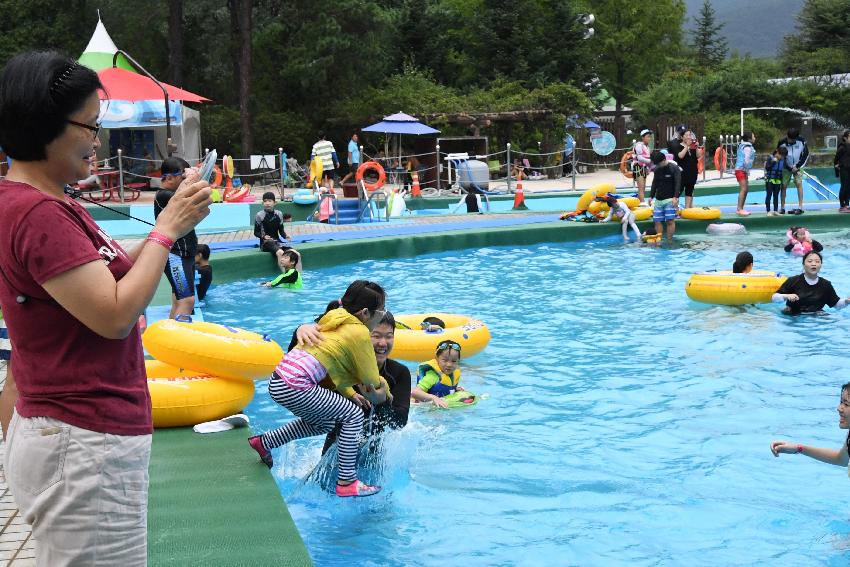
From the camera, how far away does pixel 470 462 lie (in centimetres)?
627

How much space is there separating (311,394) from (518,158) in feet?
89.4

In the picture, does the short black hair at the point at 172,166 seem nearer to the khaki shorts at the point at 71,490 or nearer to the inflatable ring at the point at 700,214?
the khaki shorts at the point at 71,490

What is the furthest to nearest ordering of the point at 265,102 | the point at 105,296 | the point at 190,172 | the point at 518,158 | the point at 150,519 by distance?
the point at 265,102 → the point at 518,158 → the point at 150,519 → the point at 190,172 → the point at 105,296

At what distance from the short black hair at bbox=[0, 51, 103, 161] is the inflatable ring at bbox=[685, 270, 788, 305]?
9326 mm

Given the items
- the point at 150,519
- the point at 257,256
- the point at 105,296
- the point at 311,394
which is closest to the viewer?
the point at 105,296

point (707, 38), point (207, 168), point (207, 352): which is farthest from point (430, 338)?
point (707, 38)

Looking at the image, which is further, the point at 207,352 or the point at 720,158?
the point at 720,158

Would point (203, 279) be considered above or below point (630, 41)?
below

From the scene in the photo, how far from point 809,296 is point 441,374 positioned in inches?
194

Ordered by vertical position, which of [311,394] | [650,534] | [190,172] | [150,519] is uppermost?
[190,172]

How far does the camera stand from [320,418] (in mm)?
4953

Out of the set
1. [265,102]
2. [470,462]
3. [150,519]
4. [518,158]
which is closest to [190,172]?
[150,519]

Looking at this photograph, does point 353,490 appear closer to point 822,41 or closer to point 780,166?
point 780,166

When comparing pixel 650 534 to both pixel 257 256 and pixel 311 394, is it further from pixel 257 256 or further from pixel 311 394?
pixel 257 256
